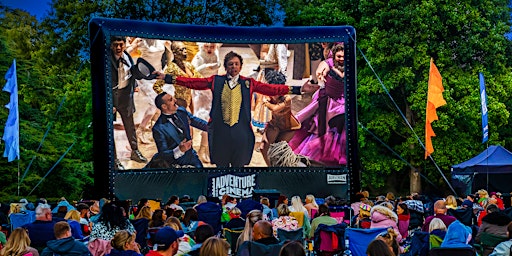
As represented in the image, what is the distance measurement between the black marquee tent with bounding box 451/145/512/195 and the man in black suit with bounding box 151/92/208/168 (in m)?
7.89

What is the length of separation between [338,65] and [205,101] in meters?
3.84

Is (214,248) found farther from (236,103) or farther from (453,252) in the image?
(236,103)

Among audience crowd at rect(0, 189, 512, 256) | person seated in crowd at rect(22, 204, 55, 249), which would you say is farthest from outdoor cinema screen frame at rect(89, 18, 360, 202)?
person seated in crowd at rect(22, 204, 55, 249)

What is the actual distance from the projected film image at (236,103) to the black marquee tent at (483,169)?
395cm

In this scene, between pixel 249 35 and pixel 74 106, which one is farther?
pixel 74 106

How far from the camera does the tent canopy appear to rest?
23844 mm

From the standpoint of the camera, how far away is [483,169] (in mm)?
24109

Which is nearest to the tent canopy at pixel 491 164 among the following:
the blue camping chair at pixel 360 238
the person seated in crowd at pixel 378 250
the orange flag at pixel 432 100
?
the orange flag at pixel 432 100

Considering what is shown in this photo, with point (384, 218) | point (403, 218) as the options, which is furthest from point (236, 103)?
point (384, 218)

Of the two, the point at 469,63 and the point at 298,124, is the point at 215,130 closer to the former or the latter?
the point at 298,124

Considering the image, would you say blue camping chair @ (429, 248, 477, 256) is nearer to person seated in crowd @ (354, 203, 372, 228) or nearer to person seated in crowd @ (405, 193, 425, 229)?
person seated in crowd @ (354, 203, 372, 228)

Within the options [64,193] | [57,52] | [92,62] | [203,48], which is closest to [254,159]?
[203,48]

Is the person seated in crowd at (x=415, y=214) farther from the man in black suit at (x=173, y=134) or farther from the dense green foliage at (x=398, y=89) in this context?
the dense green foliage at (x=398, y=89)

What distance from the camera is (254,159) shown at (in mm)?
23000
